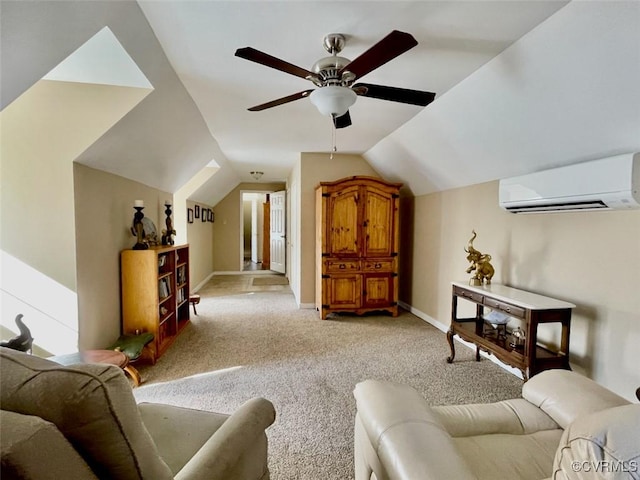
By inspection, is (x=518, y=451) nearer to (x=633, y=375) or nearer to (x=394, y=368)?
(x=633, y=375)

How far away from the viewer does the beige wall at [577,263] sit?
1.98 m

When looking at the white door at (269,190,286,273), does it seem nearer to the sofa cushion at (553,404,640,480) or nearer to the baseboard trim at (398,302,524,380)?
the baseboard trim at (398,302,524,380)

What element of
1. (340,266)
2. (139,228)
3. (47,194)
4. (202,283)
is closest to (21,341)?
(47,194)

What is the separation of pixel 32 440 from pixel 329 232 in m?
3.89

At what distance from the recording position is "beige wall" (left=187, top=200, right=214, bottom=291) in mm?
5926

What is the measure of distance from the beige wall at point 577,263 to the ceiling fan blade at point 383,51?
177cm

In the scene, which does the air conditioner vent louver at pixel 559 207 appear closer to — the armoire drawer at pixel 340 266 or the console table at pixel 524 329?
the console table at pixel 524 329

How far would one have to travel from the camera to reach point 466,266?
354 centimetres

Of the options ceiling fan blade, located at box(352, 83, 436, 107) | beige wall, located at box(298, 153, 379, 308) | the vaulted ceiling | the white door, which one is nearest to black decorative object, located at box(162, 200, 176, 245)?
the vaulted ceiling

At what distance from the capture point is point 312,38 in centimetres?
190

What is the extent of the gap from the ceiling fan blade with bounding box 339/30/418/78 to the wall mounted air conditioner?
149 cm

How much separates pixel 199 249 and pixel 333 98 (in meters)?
5.56

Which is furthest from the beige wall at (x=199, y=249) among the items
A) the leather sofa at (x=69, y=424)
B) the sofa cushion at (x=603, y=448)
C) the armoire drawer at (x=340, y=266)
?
the sofa cushion at (x=603, y=448)

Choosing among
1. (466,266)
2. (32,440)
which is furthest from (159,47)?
(466,266)
